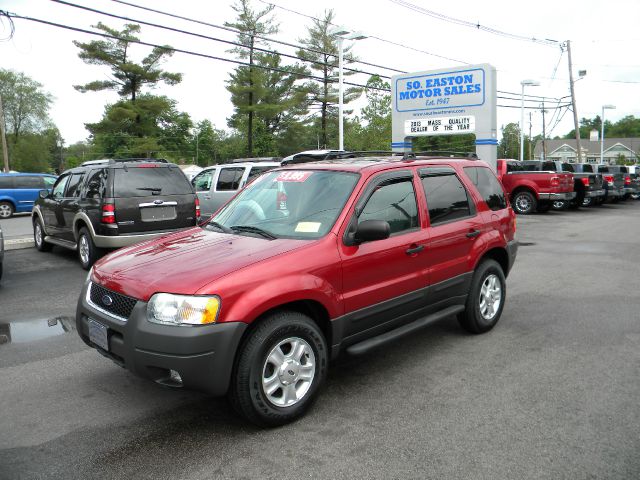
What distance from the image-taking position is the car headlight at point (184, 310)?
3180 mm

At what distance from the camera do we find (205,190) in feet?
43.5

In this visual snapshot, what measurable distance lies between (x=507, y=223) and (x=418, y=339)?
161 cm

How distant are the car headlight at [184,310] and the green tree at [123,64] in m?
39.9

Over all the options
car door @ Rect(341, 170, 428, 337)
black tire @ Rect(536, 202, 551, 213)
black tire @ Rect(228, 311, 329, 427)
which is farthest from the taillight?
black tire @ Rect(536, 202, 551, 213)

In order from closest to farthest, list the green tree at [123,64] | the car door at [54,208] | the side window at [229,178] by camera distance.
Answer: the car door at [54,208], the side window at [229,178], the green tree at [123,64]

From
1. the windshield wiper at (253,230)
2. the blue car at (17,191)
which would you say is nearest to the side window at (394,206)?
the windshield wiper at (253,230)

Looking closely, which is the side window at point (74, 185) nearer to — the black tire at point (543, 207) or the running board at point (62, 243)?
the running board at point (62, 243)

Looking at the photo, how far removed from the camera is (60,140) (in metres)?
111

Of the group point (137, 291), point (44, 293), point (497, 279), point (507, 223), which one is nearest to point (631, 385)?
point (497, 279)

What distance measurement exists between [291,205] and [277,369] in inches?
54.7

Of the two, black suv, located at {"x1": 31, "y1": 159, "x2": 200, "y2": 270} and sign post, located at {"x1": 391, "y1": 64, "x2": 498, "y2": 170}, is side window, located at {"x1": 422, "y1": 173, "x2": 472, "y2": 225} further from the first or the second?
sign post, located at {"x1": 391, "y1": 64, "x2": 498, "y2": 170}

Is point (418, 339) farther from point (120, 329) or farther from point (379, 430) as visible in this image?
point (120, 329)

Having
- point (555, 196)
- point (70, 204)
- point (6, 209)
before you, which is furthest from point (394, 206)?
point (6, 209)

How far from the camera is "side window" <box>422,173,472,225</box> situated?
4.79 m
